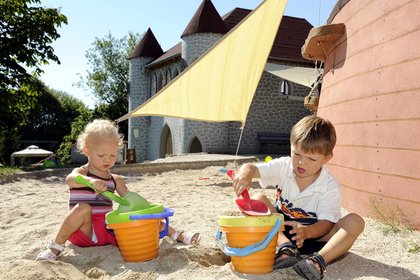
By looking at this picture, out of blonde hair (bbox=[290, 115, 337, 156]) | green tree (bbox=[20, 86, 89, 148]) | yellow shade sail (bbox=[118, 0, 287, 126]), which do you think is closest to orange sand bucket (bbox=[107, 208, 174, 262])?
blonde hair (bbox=[290, 115, 337, 156])

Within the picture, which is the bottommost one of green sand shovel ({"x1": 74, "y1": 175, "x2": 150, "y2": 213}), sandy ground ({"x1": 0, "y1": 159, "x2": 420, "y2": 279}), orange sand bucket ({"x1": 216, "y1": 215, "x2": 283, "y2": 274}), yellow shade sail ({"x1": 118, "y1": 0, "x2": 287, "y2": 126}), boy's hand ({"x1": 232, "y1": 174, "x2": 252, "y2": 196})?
sandy ground ({"x1": 0, "y1": 159, "x2": 420, "y2": 279})

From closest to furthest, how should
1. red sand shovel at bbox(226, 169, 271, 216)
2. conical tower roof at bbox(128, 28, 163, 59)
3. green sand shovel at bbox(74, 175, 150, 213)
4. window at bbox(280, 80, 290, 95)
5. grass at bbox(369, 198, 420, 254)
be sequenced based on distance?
red sand shovel at bbox(226, 169, 271, 216)
green sand shovel at bbox(74, 175, 150, 213)
grass at bbox(369, 198, 420, 254)
window at bbox(280, 80, 290, 95)
conical tower roof at bbox(128, 28, 163, 59)

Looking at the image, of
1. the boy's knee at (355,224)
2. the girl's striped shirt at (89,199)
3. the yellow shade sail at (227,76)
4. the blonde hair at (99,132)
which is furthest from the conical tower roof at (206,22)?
the boy's knee at (355,224)

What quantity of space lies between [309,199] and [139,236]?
2.82 ft

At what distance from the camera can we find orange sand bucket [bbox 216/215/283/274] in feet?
5.79

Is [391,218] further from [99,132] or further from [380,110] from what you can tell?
[99,132]

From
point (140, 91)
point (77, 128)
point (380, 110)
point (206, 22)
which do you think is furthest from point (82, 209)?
point (77, 128)

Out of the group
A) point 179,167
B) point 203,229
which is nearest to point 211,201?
point 203,229

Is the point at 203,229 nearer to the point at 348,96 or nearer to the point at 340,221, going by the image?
the point at 340,221

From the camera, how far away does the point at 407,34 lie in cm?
302

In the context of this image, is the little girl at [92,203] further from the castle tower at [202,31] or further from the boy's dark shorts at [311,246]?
the castle tower at [202,31]

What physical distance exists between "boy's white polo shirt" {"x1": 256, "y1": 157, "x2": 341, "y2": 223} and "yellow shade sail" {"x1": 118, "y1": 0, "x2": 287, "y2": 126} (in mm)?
3304

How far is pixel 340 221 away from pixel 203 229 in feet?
3.44

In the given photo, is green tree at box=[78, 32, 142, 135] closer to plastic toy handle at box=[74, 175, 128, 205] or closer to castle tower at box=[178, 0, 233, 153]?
castle tower at box=[178, 0, 233, 153]
